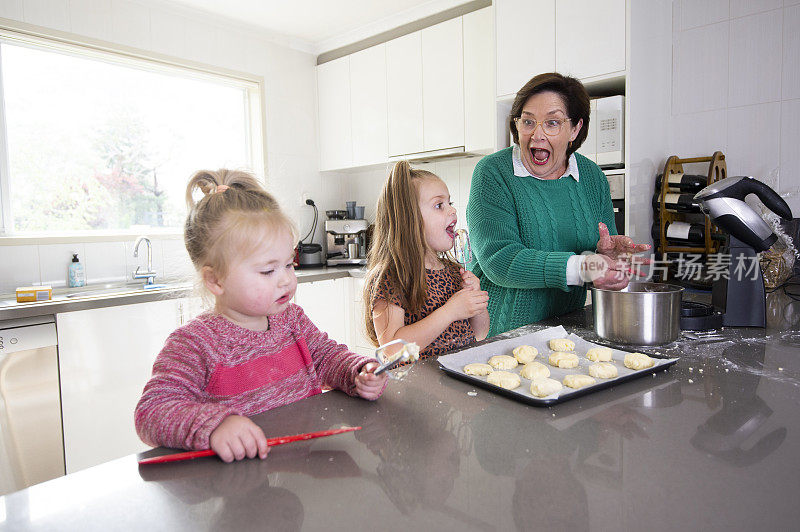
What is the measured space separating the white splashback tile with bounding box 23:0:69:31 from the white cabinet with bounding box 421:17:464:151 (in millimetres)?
1879

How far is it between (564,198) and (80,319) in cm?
195

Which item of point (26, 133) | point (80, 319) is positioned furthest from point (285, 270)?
point (26, 133)

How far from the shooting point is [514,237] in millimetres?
1449

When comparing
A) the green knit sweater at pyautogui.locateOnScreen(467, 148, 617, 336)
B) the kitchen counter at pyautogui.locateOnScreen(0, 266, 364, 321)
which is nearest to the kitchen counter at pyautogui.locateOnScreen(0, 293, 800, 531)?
the green knit sweater at pyautogui.locateOnScreen(467, 148, 617, 336)

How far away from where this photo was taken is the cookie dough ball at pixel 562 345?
1.04 meters

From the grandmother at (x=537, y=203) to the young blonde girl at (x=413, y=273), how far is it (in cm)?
16

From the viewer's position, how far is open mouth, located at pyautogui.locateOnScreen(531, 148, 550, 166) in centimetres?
149

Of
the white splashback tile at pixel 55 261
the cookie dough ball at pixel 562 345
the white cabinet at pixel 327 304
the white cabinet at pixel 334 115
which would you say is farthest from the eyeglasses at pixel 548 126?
the white splashback tile at pixel 55 261

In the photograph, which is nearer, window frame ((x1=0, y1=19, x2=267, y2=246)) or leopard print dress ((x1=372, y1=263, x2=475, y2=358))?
leopard print dress ((x1=372, y1=263, x2=475, y2=358))

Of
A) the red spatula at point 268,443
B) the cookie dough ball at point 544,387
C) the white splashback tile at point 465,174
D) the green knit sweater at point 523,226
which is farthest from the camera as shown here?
the white splashback tile at point 465,174

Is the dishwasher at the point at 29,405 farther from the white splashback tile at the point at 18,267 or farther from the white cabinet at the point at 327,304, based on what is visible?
the white cabinet at the point at 327,304

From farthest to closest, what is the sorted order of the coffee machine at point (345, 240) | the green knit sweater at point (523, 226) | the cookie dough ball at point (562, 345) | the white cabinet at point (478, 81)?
1. the coffee machine at point (345, 240)
2. the white cabinet at point (478, 81)
3. the green knit sweater at point (523, 226)
4. the cookie dough ball at point (562, 345)

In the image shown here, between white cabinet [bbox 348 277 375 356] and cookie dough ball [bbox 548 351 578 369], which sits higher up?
cookie dough ball [bbox 548 351 578 369]

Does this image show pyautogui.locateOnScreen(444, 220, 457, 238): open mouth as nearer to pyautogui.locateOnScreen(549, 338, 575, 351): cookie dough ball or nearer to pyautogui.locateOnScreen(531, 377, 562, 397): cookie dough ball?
pyautogui.locateOnScreen(549, 338, 575, 351): cookie dough ball
